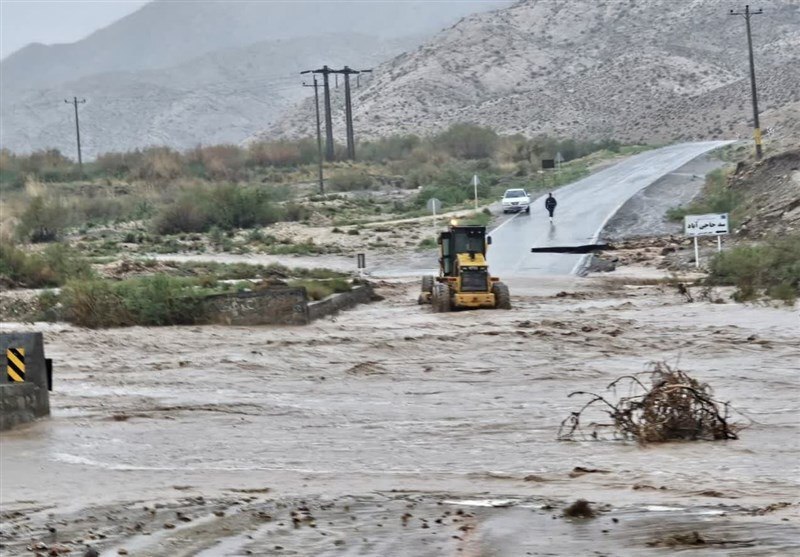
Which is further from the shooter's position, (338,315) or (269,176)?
(269,176)

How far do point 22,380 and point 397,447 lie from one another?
19.7ft

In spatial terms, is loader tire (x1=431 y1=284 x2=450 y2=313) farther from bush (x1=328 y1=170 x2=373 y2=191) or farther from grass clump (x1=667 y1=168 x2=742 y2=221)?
bush (x1=328 y1=170 x2=373 y2=191)

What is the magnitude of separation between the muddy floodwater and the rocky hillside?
107994 mm

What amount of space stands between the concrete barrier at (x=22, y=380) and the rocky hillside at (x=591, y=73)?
4577 inches

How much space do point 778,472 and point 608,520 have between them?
9.82 feet

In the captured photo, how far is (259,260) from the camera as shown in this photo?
54.2 meters

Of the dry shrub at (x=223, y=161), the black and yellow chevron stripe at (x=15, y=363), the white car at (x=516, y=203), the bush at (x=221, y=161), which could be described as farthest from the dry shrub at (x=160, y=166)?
the black and yellow chevron stripe at (x=15, y=363)

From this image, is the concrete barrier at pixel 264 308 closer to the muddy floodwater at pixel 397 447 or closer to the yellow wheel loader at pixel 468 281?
the muddy floodwater at pixel 397 447

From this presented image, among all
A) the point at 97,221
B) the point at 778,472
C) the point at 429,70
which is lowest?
the point at 778,472

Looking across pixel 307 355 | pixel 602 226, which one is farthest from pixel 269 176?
pixel 307 355

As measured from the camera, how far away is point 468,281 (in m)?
32.9

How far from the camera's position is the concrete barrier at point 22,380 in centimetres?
1864

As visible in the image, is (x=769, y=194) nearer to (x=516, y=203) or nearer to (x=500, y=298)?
(x=516, y=203)

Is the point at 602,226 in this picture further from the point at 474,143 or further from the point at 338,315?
the point at 474,143
